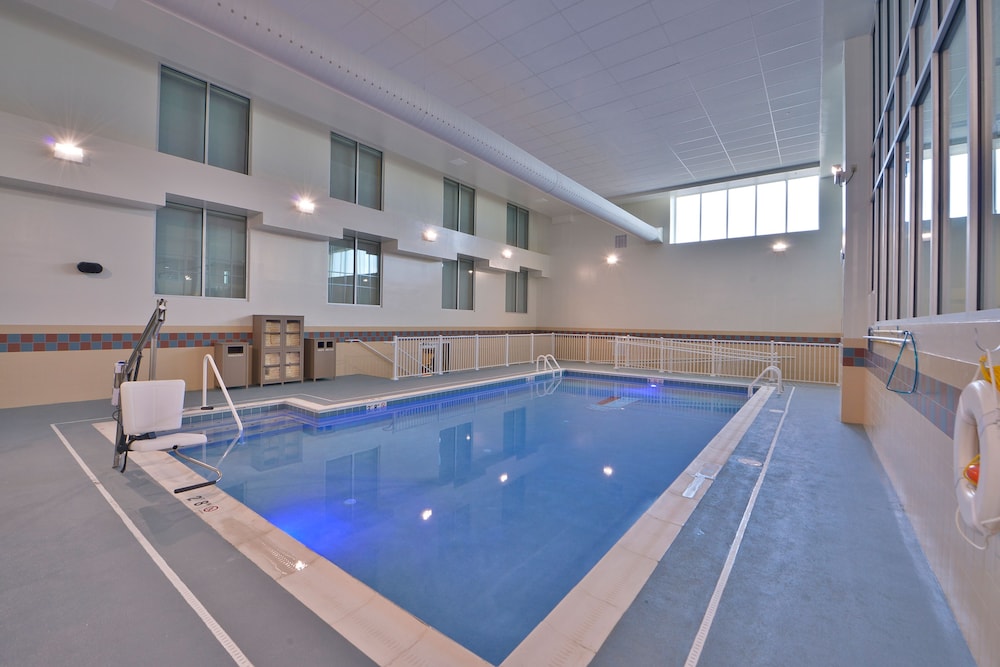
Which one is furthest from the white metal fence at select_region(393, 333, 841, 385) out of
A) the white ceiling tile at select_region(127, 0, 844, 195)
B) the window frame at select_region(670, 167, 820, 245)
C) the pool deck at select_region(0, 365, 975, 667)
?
the pool deck at select_region(0, 365, 975, 667)

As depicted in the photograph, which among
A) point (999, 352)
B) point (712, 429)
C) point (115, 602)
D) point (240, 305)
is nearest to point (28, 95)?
point (240, 305)

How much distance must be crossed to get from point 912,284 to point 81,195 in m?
7.90

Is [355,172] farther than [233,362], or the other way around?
[355,172]

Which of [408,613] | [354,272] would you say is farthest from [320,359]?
[408,613]

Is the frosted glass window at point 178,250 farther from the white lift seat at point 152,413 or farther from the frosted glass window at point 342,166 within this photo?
the white lift seat at point 152,413

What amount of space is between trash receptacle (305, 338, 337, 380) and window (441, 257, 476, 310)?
327 centimetres

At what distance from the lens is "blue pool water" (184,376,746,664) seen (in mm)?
2012

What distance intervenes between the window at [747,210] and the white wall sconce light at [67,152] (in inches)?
423

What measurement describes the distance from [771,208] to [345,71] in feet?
30.6

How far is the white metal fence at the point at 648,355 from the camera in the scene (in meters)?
8.34

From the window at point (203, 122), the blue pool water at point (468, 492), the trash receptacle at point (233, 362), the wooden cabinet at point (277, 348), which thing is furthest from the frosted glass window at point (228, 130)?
the blue pool water at point (468, 492)

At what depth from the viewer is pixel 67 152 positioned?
4746mm

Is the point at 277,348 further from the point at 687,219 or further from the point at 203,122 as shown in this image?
the point at 687,219

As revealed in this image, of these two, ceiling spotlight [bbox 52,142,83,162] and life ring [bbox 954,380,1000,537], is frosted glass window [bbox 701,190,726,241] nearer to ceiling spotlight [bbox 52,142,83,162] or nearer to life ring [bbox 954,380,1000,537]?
life ring [bbox 954,380,1000,537]
